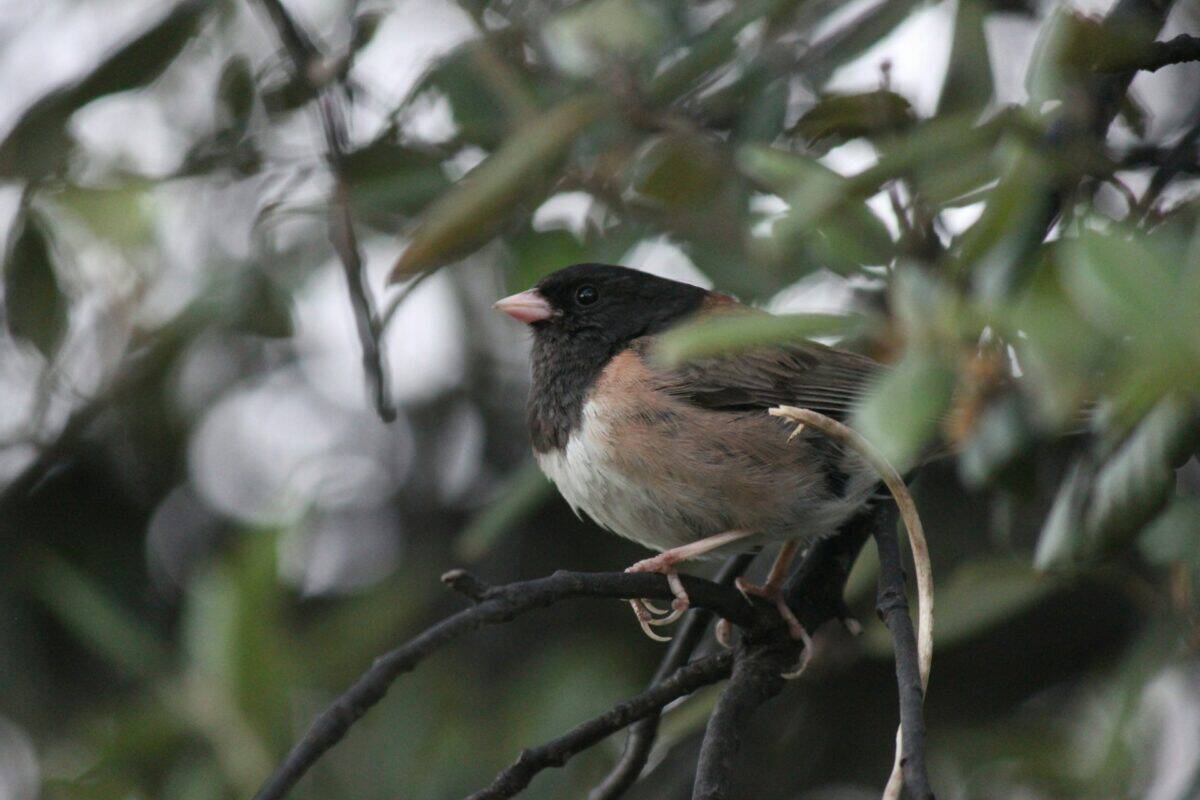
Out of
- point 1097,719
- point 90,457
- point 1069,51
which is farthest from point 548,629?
point 1069,51

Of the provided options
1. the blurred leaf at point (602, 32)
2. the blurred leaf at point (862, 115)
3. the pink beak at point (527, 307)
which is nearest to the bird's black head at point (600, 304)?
the pink beak at point (527, 307)

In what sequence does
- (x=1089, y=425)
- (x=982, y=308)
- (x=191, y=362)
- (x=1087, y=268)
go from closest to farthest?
(x=1087, y=268) < (x=982, y=308) < (x=1089, y=425) < (x=191, y=362)

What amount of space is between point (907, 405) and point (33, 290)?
1523mm

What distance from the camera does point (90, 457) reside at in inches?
126

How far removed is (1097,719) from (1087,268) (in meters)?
1.46

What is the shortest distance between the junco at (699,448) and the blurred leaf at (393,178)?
0.31 metres

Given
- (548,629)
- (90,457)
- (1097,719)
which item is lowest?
(548,629)

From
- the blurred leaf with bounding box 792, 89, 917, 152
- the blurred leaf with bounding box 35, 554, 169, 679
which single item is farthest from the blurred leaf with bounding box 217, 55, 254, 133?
the blurred leaf with bounding box 792, 89, 917, 152

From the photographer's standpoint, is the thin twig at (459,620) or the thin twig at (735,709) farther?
the thin twig at (735,709)

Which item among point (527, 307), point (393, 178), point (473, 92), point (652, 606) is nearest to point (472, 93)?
point (473, 92)

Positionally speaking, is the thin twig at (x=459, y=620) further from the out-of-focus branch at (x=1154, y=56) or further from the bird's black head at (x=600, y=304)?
the bird's black head at (x=600, y=304)

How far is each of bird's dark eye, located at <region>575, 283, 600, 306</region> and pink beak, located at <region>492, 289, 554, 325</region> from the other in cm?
6

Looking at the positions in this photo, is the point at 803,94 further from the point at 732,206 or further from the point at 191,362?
the point at 191,362

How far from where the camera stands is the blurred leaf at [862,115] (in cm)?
180
